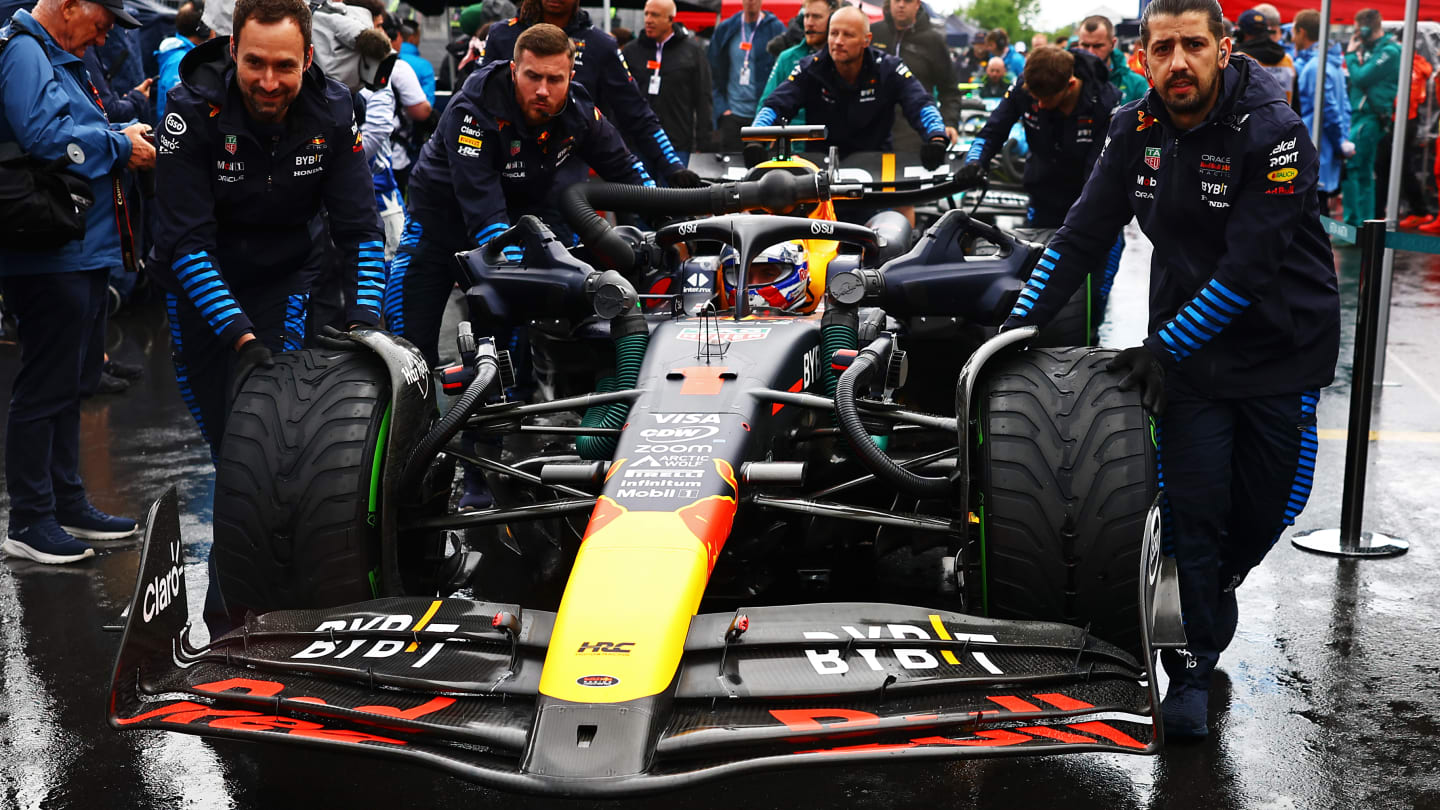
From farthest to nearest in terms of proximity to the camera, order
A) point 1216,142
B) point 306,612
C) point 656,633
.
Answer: point 1216,142, point 306,612, point 656,633

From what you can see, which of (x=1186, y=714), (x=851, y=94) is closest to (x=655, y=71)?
(x=851, y=94)

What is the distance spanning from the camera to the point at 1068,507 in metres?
3.62

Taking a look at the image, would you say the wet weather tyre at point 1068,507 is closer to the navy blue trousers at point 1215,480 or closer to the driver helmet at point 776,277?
the navy blue trousers at point 1215,480

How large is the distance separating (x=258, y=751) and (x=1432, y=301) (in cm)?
1029

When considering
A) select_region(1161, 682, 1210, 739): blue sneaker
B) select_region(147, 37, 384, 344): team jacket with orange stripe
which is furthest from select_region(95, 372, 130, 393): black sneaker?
select_region(1161, 682, 1210, 739): blue sneaker

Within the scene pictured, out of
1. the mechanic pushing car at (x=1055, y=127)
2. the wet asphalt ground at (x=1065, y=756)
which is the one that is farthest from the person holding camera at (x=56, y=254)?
the mechanic pushing car at (x=1055, y=127)

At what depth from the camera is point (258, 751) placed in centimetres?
392

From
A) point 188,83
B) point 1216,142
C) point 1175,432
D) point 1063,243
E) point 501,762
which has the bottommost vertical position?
point 501,762

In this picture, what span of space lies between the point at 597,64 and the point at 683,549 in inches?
185

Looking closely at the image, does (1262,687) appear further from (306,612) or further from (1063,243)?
(306,612)

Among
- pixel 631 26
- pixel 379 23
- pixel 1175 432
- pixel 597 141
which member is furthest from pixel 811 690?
pixel 631 26

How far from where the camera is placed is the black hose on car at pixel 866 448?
12.3 ft

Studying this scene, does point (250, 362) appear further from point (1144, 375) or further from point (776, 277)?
point (1144, 375)

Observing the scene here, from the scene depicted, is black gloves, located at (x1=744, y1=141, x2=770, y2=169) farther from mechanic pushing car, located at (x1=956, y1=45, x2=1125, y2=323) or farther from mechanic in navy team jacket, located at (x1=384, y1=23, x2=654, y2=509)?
mechanic in navy team jacket, located at (x1=384, y1=23, x2=654, y2=509)
